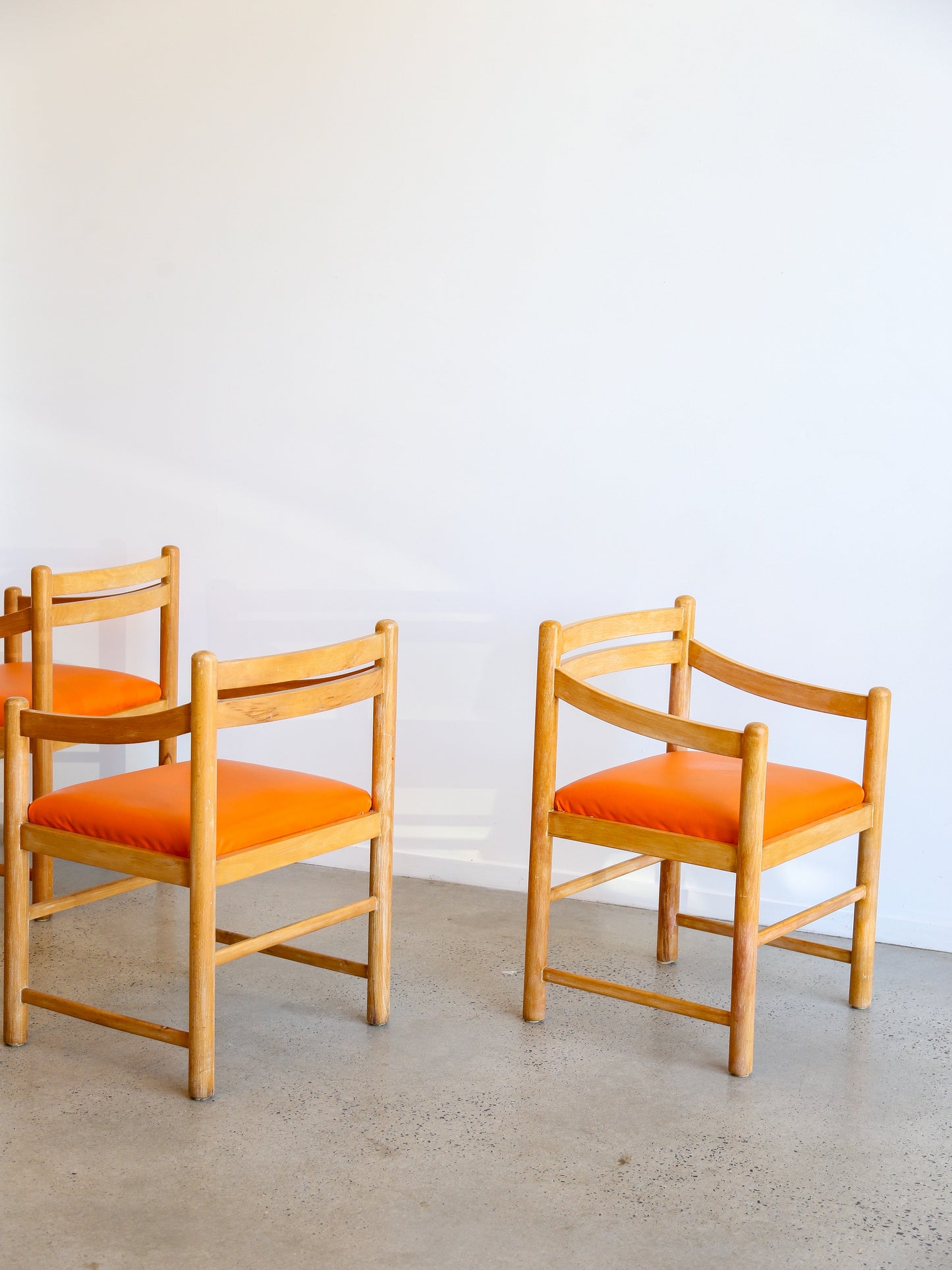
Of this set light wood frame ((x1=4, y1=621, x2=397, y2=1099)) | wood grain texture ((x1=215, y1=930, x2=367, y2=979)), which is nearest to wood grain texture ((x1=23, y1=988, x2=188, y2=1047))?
light wood frame ((x1=4, y1=621, x2=397, y2=1099))

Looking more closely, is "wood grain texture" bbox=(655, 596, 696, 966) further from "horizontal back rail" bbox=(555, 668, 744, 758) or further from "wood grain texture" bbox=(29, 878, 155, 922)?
"wood grain texture" bbox=(29, 878, 155, 922)

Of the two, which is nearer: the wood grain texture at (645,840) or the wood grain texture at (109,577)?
the wood grain texture at (645,840)

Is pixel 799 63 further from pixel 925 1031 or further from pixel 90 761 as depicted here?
pixel 90 761

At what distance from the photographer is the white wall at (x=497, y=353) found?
2990mm

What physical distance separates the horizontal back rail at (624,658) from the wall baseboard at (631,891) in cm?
72

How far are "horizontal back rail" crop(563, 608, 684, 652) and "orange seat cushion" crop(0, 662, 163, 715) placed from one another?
3.98 feet

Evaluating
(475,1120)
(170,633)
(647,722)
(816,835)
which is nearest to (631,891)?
(816,835)

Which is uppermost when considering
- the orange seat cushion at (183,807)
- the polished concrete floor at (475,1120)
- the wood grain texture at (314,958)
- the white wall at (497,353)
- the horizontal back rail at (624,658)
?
the white wall at (497,353)

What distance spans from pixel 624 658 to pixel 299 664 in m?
0.76

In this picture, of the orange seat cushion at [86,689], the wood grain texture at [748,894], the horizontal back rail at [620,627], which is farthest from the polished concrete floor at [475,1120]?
the horizontal back rail at [620,627]

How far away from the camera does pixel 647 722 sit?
2.38 m

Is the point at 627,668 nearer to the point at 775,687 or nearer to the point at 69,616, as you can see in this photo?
the point at 775,687

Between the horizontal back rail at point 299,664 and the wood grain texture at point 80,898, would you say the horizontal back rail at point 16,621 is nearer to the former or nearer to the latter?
the wood grain texture at point 80,898

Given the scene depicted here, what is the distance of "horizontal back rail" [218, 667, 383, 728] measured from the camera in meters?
2.15
